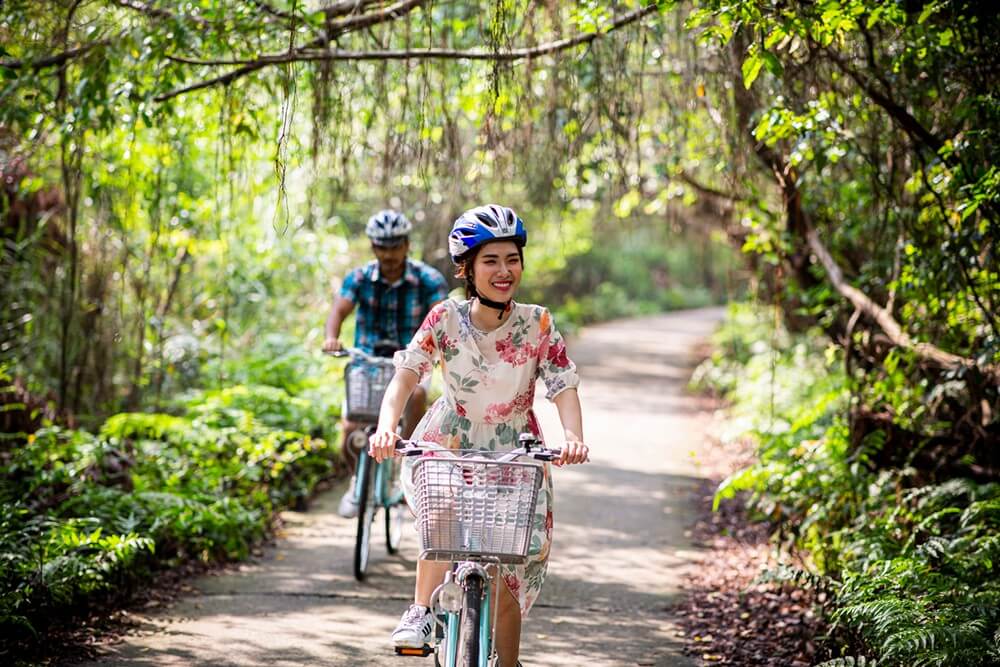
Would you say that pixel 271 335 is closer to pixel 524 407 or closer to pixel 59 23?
pixel 59 23

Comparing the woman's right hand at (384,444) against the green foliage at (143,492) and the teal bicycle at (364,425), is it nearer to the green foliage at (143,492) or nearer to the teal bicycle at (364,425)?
the green foliage at (143,492)

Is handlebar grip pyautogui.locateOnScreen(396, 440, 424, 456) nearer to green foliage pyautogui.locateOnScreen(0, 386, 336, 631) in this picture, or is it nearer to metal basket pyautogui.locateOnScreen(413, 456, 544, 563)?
metal basket pyautogui.locateOnScreen(413, 456, 544, 563)

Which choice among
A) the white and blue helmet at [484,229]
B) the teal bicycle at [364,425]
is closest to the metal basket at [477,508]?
the white and blue helmet at [484,229]

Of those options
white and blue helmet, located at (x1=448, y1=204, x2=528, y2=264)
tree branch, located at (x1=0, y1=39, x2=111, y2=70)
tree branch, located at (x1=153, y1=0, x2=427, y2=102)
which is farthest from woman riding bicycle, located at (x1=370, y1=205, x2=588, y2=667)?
tree branch, located at (x1=0, y1=39, x2=111, y2=70)

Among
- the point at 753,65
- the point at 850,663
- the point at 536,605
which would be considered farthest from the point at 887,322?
the point at 850,663

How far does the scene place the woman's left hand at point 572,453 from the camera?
3561 mm

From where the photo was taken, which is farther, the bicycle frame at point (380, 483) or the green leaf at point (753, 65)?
the bicycle frame at point (380, 483)

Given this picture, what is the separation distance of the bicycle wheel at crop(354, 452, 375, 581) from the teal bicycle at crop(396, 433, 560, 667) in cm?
288

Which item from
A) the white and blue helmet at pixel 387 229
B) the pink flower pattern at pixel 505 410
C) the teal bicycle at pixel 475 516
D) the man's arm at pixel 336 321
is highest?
the white and blue helmet at pixel 387 229

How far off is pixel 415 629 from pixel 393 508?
360 cm

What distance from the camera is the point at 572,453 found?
3.58 m

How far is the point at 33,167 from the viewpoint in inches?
324

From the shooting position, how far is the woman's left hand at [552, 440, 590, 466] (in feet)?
11.7

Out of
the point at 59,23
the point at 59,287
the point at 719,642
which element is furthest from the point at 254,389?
the point at 719,642
